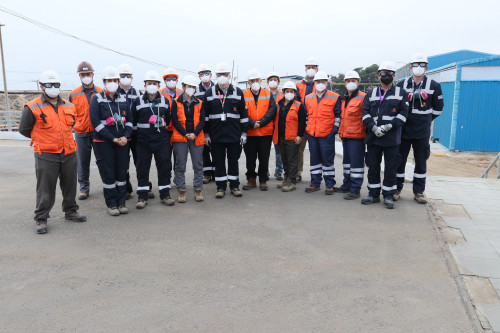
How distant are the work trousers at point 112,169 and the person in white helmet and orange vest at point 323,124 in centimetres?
326

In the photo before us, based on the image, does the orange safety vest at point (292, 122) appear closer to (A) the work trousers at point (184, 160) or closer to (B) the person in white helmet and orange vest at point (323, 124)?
(B) the person in white helmet and orange vest at point (323, 124)

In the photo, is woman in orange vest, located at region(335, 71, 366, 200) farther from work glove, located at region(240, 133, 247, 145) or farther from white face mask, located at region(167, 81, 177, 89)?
white face mask, located at region(167, 81, 177, 89)

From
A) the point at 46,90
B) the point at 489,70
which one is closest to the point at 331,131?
the point at 46,90

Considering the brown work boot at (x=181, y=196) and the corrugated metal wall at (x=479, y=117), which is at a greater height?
the corrugated metal wall at (x=479, y=117)

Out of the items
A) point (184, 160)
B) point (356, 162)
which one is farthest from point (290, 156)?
point (184, 160)

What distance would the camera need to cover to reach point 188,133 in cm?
640

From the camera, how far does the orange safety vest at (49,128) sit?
500 cm

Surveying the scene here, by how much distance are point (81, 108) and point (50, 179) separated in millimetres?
1658

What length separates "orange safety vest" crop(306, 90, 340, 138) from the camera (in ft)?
22.5

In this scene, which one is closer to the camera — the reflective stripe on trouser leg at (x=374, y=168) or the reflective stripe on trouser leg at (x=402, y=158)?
the reflective stripe on trouser leg at (x=374, y=168)

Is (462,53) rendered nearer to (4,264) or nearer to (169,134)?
(169,134)

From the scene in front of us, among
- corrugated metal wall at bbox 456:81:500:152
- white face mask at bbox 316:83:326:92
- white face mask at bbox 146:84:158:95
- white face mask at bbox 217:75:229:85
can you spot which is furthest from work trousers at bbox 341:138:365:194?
corrugated metal wall at bbox 456:81:500:152

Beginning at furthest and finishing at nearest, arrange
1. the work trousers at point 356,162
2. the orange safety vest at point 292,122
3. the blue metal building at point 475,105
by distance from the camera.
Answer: the blue metal building at point 475,105
the orange safety vest at point 292,122
the work trousers at point 356,162

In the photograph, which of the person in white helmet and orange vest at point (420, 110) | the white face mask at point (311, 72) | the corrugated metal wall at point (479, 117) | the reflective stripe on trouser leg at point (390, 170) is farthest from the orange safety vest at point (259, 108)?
the corrugated metal wall at point (479, 117)
